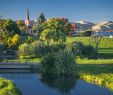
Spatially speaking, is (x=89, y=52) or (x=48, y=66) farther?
(x=89, y=52)

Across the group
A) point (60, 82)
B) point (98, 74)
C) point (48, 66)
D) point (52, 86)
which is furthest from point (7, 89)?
point (48, 66)

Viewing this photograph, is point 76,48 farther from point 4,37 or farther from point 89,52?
point 4,37

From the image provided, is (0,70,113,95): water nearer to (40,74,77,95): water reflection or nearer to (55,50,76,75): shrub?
(40,74,77,95): water reflection

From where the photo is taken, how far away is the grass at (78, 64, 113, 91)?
52.7 m

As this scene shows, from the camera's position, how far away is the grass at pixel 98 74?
52675 mm

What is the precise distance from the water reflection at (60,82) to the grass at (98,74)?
2263mm

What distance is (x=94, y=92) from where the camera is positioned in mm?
48406

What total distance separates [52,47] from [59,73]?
994 inches

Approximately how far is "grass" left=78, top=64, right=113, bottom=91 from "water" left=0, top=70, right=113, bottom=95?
109 centimetres

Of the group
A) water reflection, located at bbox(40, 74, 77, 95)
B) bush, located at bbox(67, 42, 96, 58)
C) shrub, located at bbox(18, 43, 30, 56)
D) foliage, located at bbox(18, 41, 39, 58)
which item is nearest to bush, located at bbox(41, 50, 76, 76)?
water reflection, located at bbox(40, 74, 77, 95)

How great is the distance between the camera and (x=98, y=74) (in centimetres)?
5772

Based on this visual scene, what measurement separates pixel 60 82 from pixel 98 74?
6.41 meters

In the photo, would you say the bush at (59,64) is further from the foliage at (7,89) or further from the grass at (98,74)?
the foliage at (7,89)

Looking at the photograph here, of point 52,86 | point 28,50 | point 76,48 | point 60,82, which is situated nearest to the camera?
point 52,86
